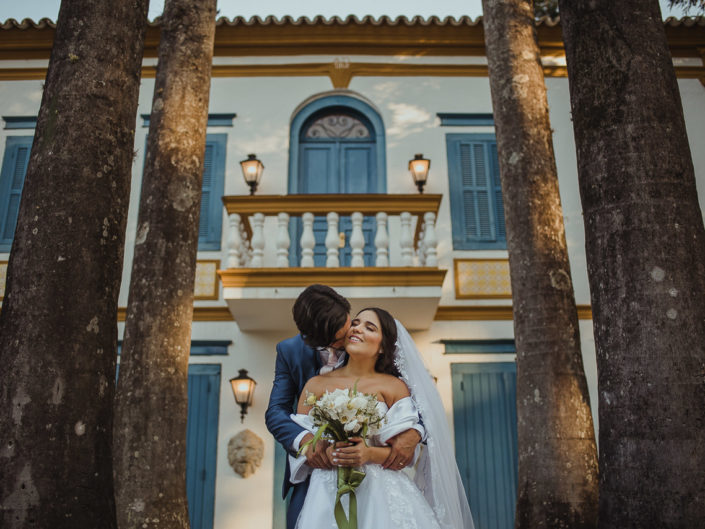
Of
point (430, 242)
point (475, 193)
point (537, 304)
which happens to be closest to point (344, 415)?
point (537, 304)

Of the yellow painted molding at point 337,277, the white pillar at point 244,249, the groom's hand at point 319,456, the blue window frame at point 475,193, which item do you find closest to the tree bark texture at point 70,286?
the groom's hand at point 319,456

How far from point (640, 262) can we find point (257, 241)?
6340 millimetres

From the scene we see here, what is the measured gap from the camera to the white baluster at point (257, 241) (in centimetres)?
830

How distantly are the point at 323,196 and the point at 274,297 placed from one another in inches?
59.4

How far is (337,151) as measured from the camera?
404 inches

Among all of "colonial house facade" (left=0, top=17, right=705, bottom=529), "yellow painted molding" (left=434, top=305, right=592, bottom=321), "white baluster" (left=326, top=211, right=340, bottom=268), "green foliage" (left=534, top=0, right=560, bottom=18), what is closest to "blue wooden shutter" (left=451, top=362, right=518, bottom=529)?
"colonial house facade" (left=0, top=17, right=705, bottom=529)

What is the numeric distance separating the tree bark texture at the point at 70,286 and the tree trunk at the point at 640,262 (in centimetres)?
205

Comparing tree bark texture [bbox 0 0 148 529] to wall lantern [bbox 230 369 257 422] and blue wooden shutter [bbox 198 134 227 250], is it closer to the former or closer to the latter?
wall lantern [bbox 230 369 257 422]

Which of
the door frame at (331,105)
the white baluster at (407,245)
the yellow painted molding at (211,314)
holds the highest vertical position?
the door frame at (331,105)

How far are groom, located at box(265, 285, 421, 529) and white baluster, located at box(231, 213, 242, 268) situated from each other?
4.88 metres

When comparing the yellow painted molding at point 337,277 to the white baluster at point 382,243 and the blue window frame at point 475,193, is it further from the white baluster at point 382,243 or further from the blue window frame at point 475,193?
the blue window frame at point 475,193

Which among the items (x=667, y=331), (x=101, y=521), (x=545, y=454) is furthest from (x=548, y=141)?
(x=101, y=521)

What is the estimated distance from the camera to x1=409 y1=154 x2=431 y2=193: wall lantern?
940cm

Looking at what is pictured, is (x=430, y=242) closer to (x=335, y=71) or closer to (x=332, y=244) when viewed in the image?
(x=332, y=244)
